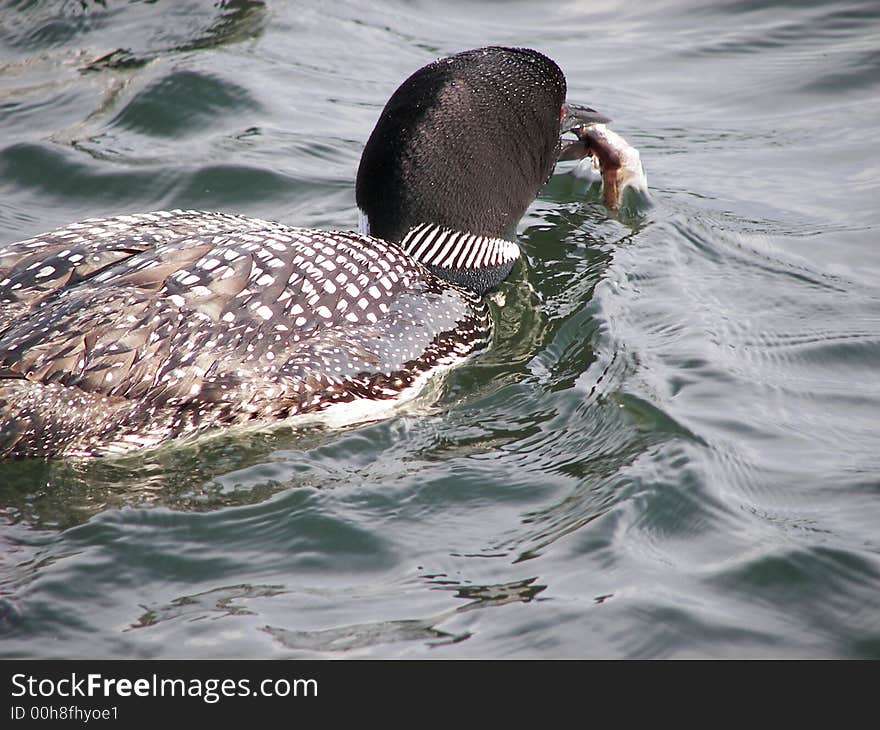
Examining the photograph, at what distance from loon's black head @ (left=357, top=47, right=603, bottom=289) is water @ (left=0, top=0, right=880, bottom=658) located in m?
0.62

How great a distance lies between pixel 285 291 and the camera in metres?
4.99

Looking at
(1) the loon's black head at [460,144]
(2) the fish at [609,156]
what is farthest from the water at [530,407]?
(1) the loon's black head at [460,144]

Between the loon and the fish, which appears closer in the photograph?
the loon

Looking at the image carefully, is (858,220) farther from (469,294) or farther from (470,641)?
(470,641)

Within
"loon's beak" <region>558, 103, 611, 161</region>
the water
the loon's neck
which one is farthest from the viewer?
"loon's beak" <region>558, 103, 611, 161</region>

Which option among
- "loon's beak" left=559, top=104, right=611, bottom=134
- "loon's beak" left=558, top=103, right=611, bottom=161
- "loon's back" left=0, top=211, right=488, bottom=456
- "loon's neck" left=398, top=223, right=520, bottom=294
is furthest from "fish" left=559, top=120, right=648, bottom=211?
"loon's back" left=0, top=211, right=488, bottom=456

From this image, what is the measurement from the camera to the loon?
4.59 m

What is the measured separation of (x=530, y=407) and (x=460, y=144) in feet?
4.47

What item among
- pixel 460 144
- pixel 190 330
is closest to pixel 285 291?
pixel 190 330

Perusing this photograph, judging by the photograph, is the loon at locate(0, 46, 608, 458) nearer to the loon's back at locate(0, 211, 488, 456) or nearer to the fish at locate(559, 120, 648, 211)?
the loon's back at locate(0, 211, 488, 456)

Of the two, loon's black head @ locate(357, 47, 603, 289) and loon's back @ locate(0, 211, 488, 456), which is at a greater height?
loon's black head @ locate(357, 47, 603, 289)

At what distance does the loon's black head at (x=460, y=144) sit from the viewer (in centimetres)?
577

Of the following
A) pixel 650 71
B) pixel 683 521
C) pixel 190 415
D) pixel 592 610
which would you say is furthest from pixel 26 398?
pixel 650 71

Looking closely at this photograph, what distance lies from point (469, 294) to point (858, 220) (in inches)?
105
